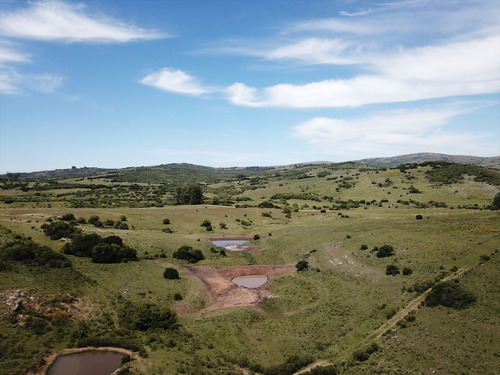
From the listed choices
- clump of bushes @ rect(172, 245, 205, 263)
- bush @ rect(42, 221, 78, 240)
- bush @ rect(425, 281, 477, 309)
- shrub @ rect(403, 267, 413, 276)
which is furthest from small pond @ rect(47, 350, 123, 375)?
shrub @ rect(403, 267, 413, 276)

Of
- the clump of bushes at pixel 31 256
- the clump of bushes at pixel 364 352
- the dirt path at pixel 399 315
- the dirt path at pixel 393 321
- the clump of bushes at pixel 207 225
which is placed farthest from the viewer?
the clump of bushes at pixel 207 225

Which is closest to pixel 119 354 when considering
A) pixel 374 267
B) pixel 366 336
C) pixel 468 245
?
pixel 366 336

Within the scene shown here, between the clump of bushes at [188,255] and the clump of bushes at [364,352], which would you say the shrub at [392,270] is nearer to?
the clump of bushes at [364,352]

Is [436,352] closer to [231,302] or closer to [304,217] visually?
[231,302]

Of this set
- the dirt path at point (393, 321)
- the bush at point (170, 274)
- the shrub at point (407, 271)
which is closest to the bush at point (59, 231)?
the bush at point (170, 274)

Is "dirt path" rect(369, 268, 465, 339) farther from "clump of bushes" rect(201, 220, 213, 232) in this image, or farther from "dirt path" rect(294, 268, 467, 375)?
"clump of bushes" rect(201, 220, 213, 232)

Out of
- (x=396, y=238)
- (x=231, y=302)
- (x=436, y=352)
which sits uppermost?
(x=396, y=238)
